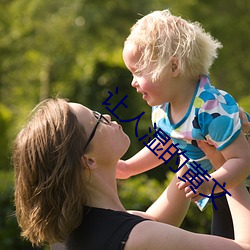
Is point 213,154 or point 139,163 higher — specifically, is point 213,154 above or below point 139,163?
above

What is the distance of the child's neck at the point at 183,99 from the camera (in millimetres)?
3033

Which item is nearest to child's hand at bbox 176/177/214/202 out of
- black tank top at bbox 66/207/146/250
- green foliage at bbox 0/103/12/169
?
black tank top at bbox 66/207/146/250

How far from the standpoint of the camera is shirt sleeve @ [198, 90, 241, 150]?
285 cm

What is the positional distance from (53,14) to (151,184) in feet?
24.5

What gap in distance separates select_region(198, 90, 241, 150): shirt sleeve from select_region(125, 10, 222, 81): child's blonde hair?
19 centimetres

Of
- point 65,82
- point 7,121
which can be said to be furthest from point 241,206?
point 65,82

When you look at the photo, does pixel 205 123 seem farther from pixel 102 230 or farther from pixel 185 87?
pixel 102 230

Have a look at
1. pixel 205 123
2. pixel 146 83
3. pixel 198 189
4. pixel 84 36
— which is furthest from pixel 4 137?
pixel 198 189

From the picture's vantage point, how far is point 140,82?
309 cm

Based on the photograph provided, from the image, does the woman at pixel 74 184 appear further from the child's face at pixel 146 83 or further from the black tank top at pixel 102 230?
the child's face at pixel 146 83

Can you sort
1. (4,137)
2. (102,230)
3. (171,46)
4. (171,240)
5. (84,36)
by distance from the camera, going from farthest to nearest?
(84,36) < (4,137) < (171,46) < (102,230) < (171,240)

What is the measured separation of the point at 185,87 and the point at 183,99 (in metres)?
0.05

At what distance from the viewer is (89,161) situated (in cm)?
292

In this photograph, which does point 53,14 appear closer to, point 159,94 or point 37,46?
point 37,46
